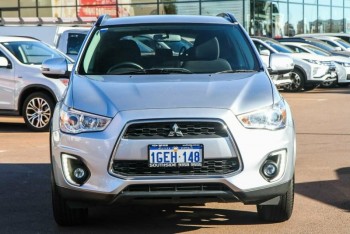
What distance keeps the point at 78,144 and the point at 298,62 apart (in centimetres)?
1606

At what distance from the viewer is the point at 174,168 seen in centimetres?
502

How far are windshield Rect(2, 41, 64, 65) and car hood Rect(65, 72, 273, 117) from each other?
704 cm

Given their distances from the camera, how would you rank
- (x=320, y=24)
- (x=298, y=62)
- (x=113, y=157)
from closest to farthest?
(x=113, y=157) < (x=298, y=62) < (x=320, y=24)

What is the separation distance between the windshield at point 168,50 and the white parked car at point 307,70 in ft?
44.7

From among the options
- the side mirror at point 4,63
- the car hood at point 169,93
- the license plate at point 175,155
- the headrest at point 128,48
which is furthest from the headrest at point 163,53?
the side mirror at point 4,63

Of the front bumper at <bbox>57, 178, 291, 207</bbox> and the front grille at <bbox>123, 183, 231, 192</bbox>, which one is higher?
the front grille at <bbox>123, 183, 231, 192</bbox>

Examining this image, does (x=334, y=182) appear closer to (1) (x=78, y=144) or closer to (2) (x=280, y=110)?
(2) (x=280, y=110)

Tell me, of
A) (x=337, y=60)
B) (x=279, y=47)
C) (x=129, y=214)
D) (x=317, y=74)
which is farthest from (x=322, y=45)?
(x=129, y=214)

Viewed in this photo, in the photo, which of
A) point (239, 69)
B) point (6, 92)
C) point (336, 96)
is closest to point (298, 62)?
point (336, 96)

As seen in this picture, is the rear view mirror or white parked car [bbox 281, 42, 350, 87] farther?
white parked car [bbox 281, 42, 350, 87]

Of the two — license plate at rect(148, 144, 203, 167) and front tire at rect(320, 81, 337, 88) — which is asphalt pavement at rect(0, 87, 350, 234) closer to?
license plate at rect(148, 144, 203, 167)

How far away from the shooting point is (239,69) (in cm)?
619

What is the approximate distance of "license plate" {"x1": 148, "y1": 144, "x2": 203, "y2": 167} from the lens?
4.96 meters

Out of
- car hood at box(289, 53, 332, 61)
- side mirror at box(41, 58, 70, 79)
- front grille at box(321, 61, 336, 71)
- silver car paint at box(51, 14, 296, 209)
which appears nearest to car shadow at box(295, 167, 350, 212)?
silver car paint at box(51, 14, 296, 209)
